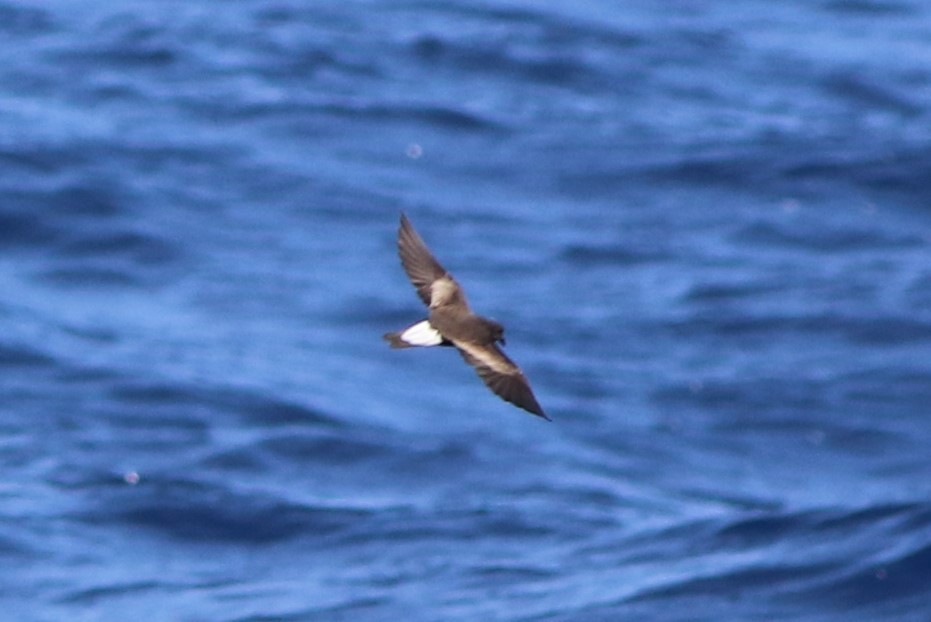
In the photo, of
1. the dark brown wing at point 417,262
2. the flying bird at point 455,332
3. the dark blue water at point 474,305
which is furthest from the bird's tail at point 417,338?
the dark blue water at point 474,305

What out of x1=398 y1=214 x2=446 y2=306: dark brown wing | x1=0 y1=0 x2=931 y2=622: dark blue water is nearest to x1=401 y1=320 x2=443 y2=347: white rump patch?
x1=398 y1=214 x2=446 y2=306: dark brown wing

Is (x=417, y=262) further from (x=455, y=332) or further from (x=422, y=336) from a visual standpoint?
(x=422, y=336)

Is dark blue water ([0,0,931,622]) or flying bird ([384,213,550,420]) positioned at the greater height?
flying bird ([384,213,550,420])

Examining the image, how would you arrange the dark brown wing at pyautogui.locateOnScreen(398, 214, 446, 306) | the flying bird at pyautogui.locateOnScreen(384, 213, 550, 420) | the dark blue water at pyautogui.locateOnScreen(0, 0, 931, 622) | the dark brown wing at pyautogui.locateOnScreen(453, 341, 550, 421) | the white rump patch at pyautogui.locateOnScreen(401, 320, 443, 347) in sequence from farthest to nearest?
1. the dark blue water at pyautogui.locateOnScreen(0, 0, 931, 622)
2. the dark brown wing at pyautogui.locateOnScreen(398, 214, 446, 306)
3. the white rump patch at pyautogui.locateOnScreen(401, 320, 443, 347)
4. the flying bird at pyautogui.locateOnScreen(384, 213, 550, 420)
5. the dark brown wing at pyautogui.locateOnScreen(453, 341, 550, 421)

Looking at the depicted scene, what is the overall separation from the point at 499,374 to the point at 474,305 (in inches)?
531

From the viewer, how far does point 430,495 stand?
58.6 ft

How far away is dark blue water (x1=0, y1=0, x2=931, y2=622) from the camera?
16.2 m

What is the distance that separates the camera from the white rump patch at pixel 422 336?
21.0 feet

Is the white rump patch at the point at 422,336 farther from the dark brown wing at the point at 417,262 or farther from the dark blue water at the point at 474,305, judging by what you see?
the dark blue water at the point at 474,305

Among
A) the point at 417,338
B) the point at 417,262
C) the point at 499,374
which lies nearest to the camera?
the point at 499,374

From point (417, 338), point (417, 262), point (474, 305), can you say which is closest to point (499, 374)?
point (417, 338)

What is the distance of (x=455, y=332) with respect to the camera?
6617mm

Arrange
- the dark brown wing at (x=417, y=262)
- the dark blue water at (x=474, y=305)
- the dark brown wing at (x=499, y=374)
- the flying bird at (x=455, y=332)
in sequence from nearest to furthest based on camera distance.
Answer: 1. the dark brown wing at (x=499, y=374)
2. the flying bird at (x=455, y=332)
3. the dark brown wing at (x=417, y=262)
4. the dark blue water at (x=474, y=305)

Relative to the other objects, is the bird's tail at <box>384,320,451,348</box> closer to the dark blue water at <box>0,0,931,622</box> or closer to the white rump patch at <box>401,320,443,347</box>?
the white rump patch at <box>401,320,443,347</box>
